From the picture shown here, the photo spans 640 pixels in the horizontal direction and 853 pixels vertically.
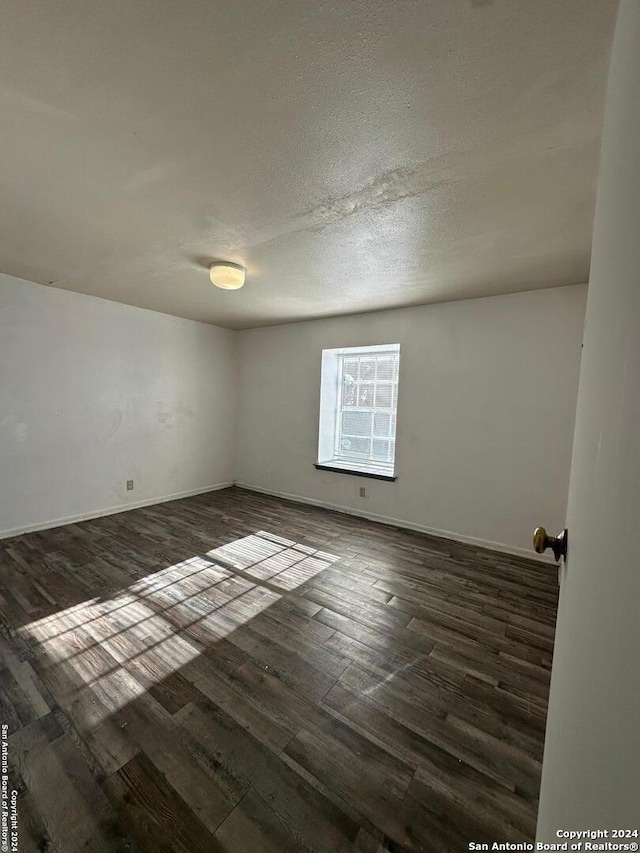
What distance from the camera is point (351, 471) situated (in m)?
3.96

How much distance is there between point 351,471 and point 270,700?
2.61 metres

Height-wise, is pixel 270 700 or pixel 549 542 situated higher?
pixel 549 542

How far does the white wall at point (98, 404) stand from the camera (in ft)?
10.1

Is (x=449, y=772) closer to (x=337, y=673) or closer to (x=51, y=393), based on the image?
(x=337, y=673)

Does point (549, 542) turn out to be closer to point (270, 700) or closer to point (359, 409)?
point (270, 700)

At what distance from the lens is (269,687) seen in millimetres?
1572

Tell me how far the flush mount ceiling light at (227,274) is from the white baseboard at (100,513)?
2843 mm

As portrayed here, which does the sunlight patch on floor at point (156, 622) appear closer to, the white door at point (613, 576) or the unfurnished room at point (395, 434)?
the unfurnished room at point (395, 434)

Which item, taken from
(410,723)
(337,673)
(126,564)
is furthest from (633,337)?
(126,564)

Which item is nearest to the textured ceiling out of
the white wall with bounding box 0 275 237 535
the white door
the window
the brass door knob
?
the white door

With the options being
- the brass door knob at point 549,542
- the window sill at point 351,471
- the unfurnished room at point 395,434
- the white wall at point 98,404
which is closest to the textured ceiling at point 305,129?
the unfurnished room at point 395,434

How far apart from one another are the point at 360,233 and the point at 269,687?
2442 millimetres

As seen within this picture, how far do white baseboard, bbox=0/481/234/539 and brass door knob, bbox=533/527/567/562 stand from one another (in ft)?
13.3

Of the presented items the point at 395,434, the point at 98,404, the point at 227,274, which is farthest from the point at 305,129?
the point at 98,404
